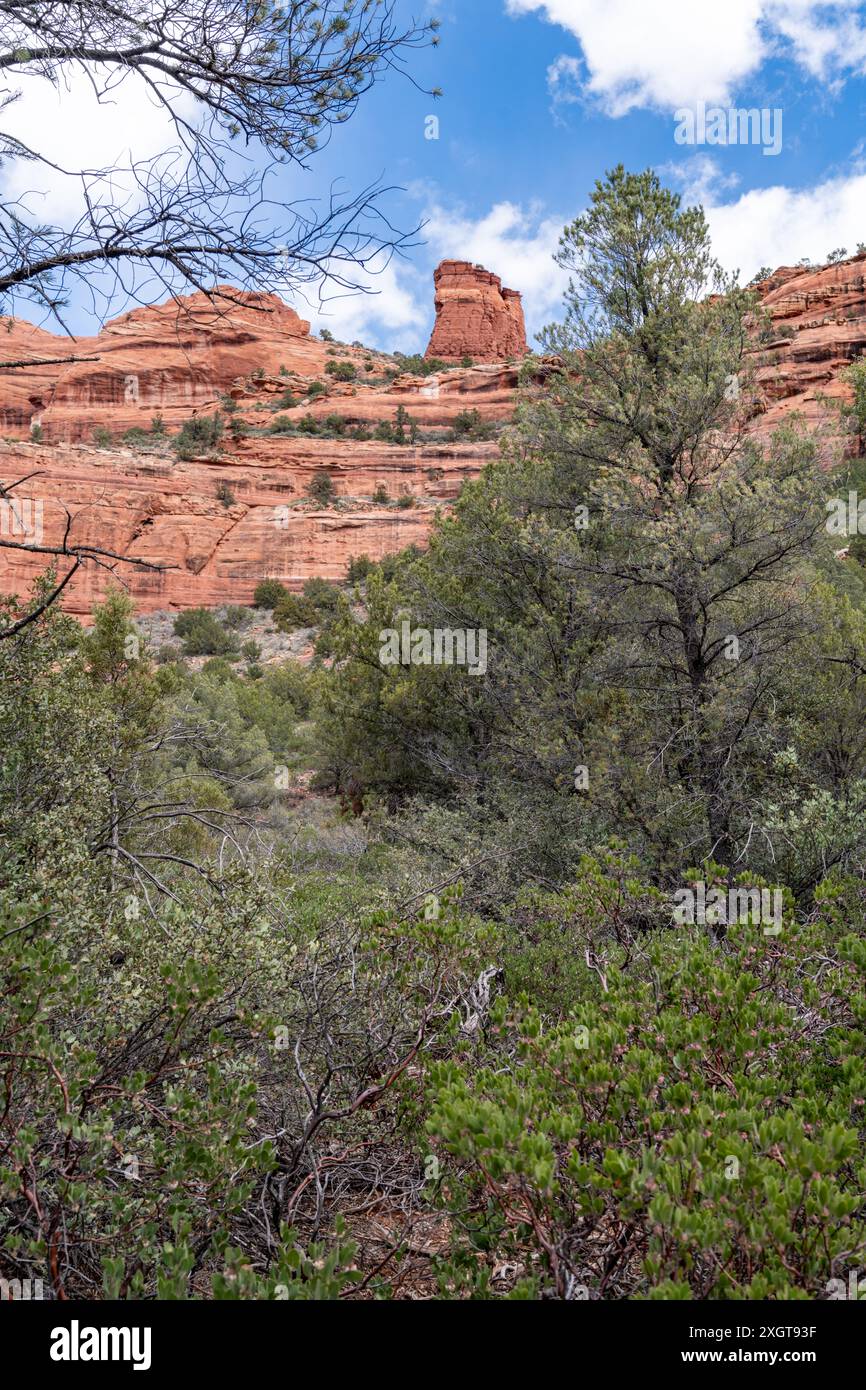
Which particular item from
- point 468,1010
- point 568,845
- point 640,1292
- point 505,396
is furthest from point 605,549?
point 505,396

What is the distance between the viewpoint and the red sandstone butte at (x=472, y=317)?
69875 mm

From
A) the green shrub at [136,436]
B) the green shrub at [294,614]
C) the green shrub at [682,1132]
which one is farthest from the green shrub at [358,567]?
the green shrub at [682,1132]

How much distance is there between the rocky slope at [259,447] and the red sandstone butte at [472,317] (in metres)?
18.2

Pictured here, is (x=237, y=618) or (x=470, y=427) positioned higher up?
(x=470, y=427)

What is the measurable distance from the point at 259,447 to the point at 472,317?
119ft

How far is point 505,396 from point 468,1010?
5042 cm

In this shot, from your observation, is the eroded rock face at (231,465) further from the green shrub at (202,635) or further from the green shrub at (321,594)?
the green shrub at (202,635)

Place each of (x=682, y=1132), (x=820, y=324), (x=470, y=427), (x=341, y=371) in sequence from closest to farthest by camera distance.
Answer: (x=682, y=1132), (x=820, y=324), (x=470, y=427), (x=341, y=371)

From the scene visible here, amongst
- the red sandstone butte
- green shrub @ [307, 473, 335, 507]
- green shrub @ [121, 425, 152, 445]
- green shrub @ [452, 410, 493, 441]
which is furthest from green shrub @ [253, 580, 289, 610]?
the red sandstone butte

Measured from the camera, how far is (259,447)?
44.2 metres

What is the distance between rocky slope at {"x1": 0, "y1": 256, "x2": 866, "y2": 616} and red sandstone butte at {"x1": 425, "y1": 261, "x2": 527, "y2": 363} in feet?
59.7

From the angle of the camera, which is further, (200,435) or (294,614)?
(200,435)

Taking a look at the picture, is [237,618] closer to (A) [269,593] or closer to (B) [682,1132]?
(A) [269,593]

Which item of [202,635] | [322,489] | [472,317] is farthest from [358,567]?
[472,317]
